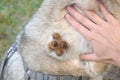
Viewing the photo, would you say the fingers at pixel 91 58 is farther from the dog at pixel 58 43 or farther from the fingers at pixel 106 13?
the fingers at pixel 106 13

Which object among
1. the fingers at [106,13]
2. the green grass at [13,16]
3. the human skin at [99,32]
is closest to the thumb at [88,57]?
the human skin at [99,32]

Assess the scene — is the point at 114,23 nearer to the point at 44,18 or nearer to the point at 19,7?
the point at 44,18

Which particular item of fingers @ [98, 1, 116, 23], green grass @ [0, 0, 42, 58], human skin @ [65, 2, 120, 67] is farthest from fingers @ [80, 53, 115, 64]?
green grass @ [0, 0, 42, 58]

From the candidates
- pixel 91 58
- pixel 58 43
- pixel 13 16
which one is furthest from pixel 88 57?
pixel 13 16

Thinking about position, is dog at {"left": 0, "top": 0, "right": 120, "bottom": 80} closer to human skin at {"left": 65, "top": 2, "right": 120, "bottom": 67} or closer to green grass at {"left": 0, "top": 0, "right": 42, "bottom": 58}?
human skin at {"left": 65, "top": 2, "right": 120, "bottom": 67}

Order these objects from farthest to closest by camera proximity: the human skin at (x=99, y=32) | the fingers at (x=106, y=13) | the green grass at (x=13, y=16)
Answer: the green grass at (x=13, y=16), the human skin at (x=99, y=32), the fingers at (x=106, y=13)

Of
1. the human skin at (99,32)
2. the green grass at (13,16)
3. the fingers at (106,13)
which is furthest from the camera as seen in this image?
the green grass at (13,16)
